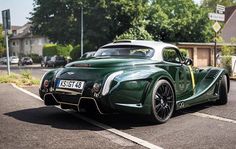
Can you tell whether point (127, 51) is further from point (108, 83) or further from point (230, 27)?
point (230, 27)

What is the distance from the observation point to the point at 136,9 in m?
41.5

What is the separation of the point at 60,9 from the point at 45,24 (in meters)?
2.44

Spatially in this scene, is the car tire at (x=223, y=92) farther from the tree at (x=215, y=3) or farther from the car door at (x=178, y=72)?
the tree at (x=215, y=3)

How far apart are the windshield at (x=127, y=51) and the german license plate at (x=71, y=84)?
1315mm

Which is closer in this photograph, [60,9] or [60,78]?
[60,78]

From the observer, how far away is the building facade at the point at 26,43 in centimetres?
8794

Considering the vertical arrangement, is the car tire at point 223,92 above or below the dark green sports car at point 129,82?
below

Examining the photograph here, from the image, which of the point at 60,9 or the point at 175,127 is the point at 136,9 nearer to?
the point at 60,9

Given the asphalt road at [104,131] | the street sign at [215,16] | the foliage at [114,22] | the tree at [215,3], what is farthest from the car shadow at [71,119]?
the tree at [215,3]

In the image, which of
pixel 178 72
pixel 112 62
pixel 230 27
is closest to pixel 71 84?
pixel 112 62

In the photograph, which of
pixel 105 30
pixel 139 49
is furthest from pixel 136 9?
pixel 139 49

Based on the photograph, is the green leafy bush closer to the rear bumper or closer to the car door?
the car door

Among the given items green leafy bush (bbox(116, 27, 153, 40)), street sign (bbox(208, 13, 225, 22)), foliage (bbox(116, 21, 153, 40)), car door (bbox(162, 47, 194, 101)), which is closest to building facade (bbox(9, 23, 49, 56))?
foliage (bbox(116, 21, 153, 40))

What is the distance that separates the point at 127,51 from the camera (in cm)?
745
